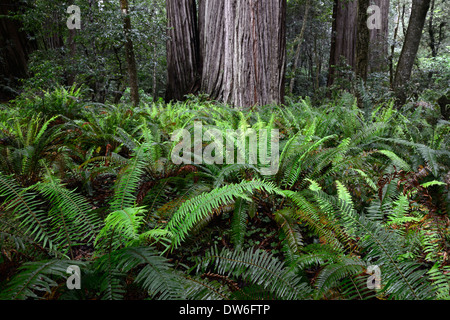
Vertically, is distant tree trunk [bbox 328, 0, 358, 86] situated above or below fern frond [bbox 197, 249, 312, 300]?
above

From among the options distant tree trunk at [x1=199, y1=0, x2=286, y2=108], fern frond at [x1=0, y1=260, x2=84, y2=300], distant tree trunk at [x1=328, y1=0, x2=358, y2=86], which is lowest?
fern frond at [x1=0, y1=260, x2=84, y2=300]

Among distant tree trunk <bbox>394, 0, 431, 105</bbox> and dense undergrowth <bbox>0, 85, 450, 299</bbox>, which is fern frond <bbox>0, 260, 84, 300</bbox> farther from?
distant tree trunk <bbox>394, 0, 431, 105</bbox>

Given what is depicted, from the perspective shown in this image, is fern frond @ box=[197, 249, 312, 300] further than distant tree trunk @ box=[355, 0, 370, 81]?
No

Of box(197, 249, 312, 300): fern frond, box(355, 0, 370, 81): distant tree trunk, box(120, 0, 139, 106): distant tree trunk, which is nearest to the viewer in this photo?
box(197, 249, 312, 300): fern frond

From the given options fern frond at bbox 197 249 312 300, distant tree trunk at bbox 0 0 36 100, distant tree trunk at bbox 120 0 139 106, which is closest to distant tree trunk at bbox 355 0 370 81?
distant tree trunk at bbox 120 0 139 106

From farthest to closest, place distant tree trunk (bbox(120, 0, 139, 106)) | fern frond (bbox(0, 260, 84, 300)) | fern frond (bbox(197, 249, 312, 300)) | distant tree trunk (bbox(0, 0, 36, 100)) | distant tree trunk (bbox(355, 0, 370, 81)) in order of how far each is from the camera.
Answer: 1. distant tree trunk (bbox(0, 0, 36, 100))
2. distant tree trunk (bbox(120, 0, 139, 106))
3. distant tree trunk (bbox(355, 0, 370, 81))
4. fern frond (bbox(197, 249, 312, 300))
5. fern frond (bbox(0, 260, 84, 300))

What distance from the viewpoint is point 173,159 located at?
191cm

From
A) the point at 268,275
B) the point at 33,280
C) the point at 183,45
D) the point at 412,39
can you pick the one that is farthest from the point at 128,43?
the point at 412,39

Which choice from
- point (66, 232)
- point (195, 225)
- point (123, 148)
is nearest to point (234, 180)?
point (195, 225)

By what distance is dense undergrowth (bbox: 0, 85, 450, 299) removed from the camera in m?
1.00

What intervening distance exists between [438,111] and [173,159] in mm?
3034

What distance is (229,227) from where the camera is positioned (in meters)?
1.57

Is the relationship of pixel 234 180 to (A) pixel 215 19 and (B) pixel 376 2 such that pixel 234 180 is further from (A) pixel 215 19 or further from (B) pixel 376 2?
(B) pixel 376 2

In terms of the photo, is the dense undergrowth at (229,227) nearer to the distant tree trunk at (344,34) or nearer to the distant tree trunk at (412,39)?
the distant tree trunk at (412,39)
